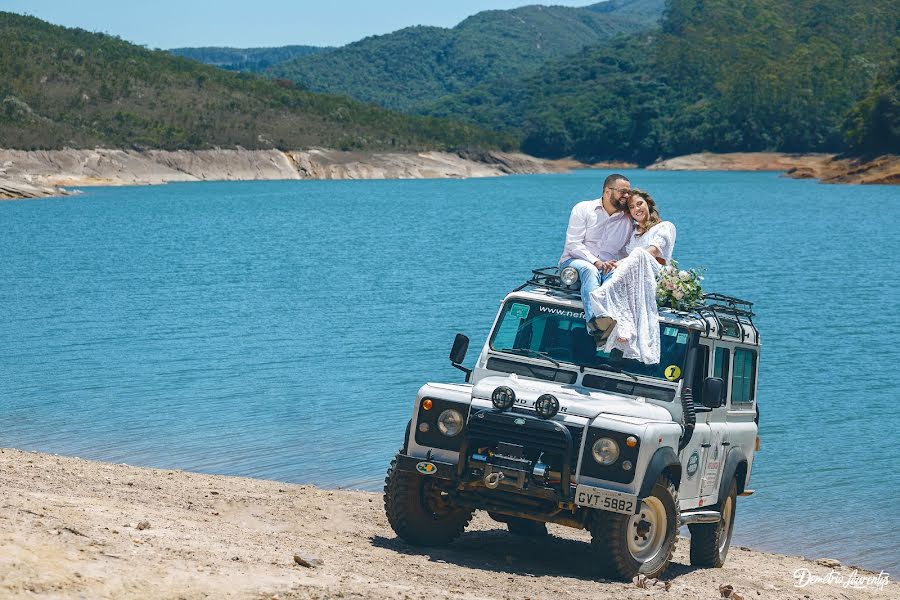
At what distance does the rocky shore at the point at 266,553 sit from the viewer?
26.8 feet

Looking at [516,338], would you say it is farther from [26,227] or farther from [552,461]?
[26,227]

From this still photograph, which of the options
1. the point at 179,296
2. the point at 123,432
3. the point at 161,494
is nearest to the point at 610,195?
the point at 161,494

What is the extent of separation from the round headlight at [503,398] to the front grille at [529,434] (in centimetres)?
6

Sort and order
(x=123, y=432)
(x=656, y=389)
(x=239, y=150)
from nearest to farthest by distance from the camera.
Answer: (x=656, y=389) < (x=123, y=432) < (x=239, y=150)

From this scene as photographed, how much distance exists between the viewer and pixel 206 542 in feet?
31.8

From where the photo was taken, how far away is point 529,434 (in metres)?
9.70

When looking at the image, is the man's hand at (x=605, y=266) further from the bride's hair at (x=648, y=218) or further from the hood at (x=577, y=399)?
the hood at (x=577, y=399)

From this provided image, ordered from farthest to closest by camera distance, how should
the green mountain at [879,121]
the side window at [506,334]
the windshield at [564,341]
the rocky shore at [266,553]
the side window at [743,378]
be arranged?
1. the green mountain at [879,121]
2. the side window at [743,378]
3. the side window at [506,334]
4. the windshield at [564,341]
5. the rocky shore at [266,553]

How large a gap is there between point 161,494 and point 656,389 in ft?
16.7

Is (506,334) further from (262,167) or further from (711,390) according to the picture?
(262,167)

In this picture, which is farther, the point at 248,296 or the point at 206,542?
the point at 248,296

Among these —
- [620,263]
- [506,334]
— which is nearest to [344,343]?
[506,334]

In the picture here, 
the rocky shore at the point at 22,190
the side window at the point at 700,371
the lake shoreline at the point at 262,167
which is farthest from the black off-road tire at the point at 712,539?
the lake shoreline at the point at 262,167

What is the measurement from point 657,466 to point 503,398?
1.21 meters
